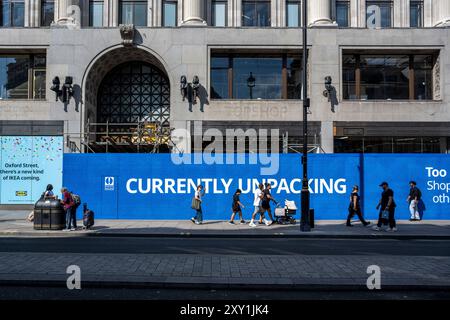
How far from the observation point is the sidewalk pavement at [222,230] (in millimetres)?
16109

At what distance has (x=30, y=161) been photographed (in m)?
25.0

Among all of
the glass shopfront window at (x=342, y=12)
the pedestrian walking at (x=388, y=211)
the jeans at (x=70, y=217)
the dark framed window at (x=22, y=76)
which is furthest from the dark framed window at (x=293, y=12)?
the jeans at (x=70, y=217)

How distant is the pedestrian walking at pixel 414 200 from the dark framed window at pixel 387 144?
6.29m

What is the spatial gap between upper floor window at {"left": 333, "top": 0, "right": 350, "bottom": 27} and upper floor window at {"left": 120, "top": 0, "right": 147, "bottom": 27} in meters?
11.9

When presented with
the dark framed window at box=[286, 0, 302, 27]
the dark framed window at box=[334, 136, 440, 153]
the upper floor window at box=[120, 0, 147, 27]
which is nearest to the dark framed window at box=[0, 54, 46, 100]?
the upper floor window at box=[120, 0, 147, 27]

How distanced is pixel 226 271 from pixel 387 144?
20.2 m

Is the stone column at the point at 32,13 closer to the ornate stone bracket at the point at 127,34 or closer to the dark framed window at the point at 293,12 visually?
the ornate stone bracket at the point at 127,34

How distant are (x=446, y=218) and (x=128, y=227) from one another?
1445 cm

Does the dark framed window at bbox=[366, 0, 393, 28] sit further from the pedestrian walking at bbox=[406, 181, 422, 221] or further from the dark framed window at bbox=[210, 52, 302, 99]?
the pedestrian walking at bbox=[406, 181, 422, 221]

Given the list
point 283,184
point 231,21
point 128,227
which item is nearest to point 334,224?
point 283,184

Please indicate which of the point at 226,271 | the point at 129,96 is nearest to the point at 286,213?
the point at 226,271

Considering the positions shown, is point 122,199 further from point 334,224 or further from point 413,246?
point 413,246

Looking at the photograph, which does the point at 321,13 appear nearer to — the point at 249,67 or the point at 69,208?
the point at 249,67

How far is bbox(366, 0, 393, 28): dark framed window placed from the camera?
28062mm
